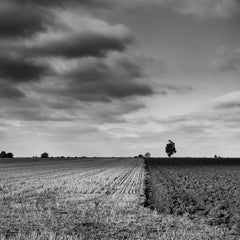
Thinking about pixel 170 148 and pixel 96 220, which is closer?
pixel 96 220

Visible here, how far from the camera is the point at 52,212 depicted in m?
14.6

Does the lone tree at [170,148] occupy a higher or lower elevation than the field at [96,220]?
higher

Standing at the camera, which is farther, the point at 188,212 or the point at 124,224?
the point at 188,212

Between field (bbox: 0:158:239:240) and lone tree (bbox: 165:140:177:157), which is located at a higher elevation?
lone tree (bbox: 165:140:177:157)

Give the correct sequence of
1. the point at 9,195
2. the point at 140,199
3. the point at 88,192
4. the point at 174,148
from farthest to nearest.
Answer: the point at 174,148 → the point at 88,192 → the point at 9,195 → the point at 140,199

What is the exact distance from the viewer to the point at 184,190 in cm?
2255

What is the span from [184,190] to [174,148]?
152150 millimetres

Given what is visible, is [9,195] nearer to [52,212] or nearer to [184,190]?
[52,212]

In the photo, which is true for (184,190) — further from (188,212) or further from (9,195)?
(9,195)

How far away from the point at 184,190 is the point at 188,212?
7994 millimetres

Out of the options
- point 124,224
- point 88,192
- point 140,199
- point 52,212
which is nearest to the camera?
point 124,224

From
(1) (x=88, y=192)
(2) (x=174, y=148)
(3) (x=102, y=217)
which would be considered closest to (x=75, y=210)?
(3) (x=102, y=217)

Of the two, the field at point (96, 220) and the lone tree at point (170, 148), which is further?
the lone tree at point (170, 148)

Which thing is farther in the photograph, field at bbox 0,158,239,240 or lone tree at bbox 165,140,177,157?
lone tree at bbox 165,140,177,157
